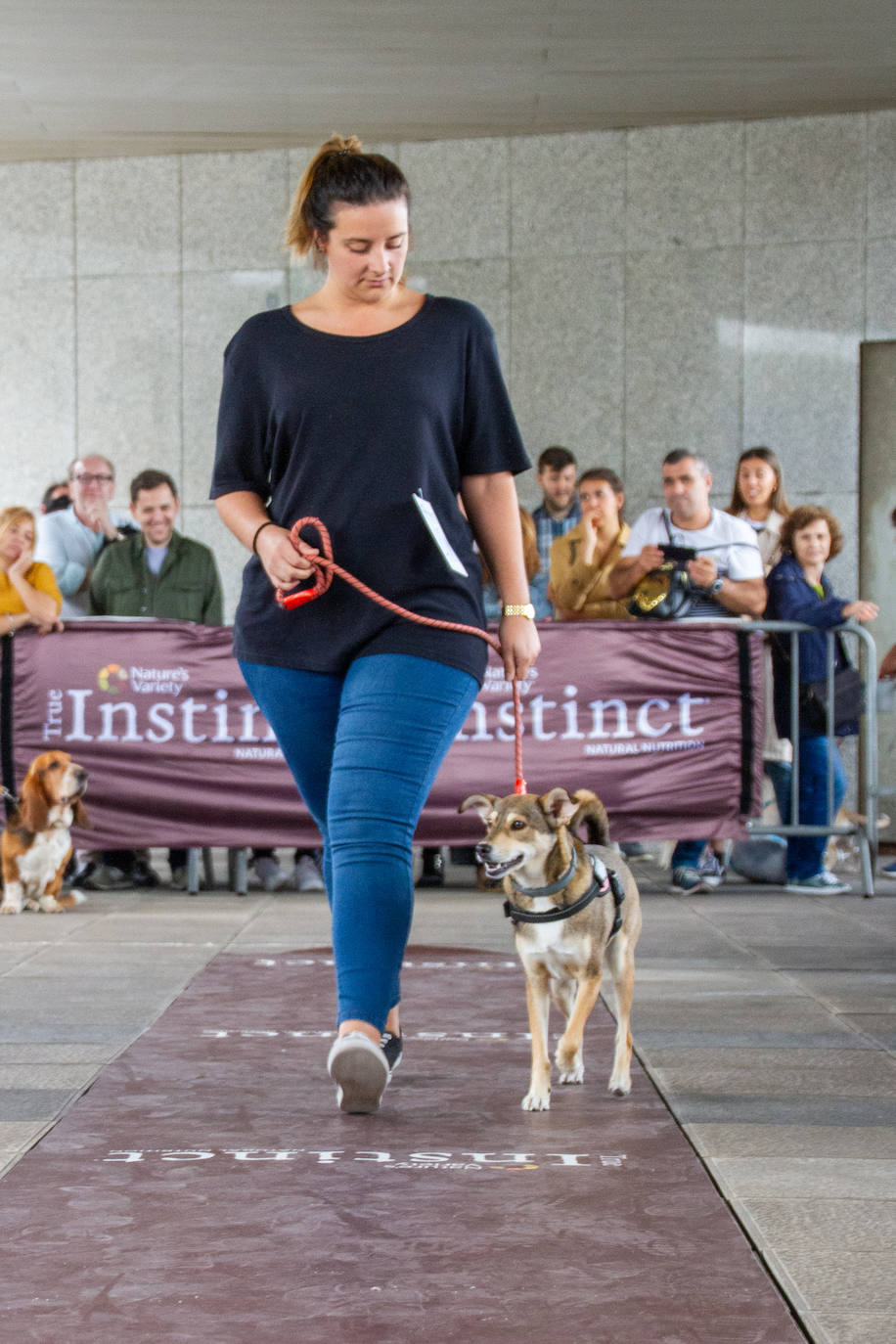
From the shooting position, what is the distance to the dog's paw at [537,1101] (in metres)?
3.65

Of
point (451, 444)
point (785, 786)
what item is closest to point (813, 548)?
point (785, 786)

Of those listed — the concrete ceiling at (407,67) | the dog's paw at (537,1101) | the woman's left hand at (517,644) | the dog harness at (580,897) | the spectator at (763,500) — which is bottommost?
the dog's paw at (537,1101)

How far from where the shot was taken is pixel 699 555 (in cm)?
862

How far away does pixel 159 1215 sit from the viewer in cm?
279

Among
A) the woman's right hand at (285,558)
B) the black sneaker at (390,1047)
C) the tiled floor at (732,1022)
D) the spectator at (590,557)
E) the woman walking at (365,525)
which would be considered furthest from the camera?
the spectator at (590,557)

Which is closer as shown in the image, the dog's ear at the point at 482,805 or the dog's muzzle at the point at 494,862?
the dog's muzzle at the point at 494,862

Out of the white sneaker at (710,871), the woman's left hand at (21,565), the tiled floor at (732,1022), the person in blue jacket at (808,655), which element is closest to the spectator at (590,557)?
the person in blue jacket at (808,655)

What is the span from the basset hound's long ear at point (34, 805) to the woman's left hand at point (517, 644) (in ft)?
15.2

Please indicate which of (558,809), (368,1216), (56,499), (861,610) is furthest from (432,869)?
(368,1216)

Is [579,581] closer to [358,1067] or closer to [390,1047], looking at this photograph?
[390,1047]

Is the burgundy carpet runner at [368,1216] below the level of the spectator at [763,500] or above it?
below

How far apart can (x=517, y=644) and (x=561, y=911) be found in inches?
27.1

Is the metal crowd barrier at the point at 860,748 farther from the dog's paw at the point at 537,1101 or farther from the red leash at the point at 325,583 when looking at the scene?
the red leash at the point at 325,583

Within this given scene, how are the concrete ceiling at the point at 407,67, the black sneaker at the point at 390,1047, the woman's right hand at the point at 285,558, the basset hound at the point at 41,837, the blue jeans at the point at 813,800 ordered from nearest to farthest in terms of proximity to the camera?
the woman's right hand at the point at 285,558, the black sneaker at the point at 390,1047, the basset hound at the point at 41,837, the blue jeans at the point at 813,800, the concrete ceiling at the point at 407,67
